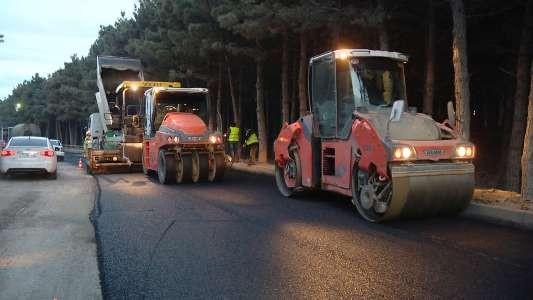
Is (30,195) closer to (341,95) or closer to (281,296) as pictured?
(341,95)

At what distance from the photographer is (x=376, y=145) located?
322 inches

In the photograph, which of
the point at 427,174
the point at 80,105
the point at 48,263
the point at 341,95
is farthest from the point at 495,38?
the point at 80,105

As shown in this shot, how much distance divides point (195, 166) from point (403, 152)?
8395 millimetres

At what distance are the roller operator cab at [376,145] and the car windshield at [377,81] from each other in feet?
0.06

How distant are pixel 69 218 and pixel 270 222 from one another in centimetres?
367

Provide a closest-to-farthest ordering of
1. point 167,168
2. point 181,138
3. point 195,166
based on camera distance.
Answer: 1. point 181,138
2. point 167,168
3. point 195,166

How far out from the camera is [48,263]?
613 cm

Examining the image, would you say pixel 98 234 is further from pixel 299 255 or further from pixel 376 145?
pixel 376 145

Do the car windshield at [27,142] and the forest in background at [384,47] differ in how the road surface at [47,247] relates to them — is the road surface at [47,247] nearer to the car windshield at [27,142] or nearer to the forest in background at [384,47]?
the car windshield at [27,142]

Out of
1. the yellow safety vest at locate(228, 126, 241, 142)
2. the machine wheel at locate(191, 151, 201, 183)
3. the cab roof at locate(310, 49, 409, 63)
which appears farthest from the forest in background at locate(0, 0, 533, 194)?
the machine wheel at locate(191, 151, 201, 183)

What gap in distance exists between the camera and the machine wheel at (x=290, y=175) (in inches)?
437

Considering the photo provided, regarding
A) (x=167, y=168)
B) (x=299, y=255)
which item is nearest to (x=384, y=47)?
(x=167, y=168)

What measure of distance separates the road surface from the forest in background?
26.4 ft

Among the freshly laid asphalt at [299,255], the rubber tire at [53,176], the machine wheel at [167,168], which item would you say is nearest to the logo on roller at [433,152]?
the freshly laid asphalt at [299,255]
